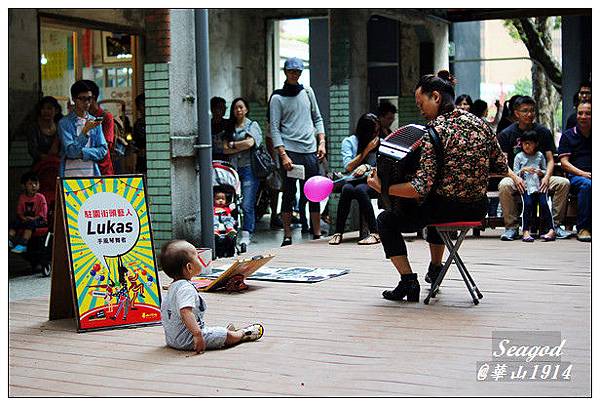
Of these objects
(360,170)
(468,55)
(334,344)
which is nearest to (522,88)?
(468,55)

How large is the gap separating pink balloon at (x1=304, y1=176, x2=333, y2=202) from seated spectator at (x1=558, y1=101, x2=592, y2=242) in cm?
226

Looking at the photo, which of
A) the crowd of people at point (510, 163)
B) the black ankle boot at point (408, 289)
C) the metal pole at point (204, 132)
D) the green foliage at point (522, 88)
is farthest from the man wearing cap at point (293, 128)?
the green foliage at point (522, 88)

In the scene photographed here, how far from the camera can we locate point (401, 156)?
20.6 ft

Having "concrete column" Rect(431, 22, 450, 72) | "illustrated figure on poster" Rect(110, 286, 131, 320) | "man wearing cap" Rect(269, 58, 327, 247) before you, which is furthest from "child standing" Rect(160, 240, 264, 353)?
"concrete column" Rect(431, 22, 450, 72)

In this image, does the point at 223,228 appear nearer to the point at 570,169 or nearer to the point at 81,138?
the point at 81,138

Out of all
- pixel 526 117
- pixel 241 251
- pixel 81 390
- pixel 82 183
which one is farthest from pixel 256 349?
pixel 526 117

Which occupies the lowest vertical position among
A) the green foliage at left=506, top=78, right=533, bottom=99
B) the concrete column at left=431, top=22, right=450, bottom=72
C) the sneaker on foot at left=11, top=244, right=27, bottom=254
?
the sneaker on foot at left=11, top=244, right=27, bottom=254

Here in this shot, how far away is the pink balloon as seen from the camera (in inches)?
371

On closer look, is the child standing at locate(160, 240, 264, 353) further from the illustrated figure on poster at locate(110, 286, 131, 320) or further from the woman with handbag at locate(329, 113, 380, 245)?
the woman with handbag at locate(329, 113, 380, 245)

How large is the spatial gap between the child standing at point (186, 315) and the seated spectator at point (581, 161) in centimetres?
502

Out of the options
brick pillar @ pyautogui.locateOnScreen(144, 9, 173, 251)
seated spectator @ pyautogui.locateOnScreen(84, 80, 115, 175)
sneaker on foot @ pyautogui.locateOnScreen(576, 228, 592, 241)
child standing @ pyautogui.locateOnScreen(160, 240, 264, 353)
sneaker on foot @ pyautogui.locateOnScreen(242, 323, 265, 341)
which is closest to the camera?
child standing @ pyautogui.locateOnScreen(160, 240, 264, 353)

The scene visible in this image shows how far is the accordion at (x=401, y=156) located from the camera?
6.29 metres

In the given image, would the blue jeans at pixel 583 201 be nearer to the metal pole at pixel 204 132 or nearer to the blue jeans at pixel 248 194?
the blue jeans at pixel 248 194

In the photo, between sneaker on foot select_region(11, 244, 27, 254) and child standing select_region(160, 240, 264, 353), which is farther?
sneaker on foot select_region(11, 244, 27, 254)
